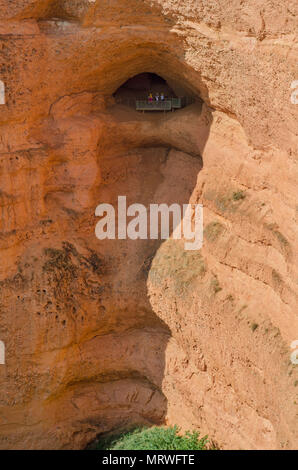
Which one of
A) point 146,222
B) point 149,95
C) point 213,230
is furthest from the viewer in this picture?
point 149,95

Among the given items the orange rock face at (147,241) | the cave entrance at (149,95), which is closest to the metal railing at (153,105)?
the cave entrance at (149,95)

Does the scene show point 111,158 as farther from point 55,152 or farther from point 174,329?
point 174,329

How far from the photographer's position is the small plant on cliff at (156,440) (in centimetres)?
1361

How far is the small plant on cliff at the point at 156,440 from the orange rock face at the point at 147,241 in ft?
0.89

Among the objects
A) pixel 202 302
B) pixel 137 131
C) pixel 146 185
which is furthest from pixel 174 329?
pixel 137 131

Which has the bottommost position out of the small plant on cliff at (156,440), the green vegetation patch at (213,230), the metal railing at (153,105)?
the small plant on cliff at (156,440)

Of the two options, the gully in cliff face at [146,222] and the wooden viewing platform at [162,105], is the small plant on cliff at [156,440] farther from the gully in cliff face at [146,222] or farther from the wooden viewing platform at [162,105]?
the wooden viewing platform at [162,105]

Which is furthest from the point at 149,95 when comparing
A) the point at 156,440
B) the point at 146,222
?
the point at 156,440

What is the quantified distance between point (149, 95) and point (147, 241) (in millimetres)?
3187

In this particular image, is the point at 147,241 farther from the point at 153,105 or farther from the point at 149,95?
the point at 149,95

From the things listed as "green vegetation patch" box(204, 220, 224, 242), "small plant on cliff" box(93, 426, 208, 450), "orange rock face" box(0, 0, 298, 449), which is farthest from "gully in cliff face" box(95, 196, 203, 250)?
"small plant on cliff" box(93, 426, 208, 450)

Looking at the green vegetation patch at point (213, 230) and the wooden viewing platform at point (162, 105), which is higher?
the wooden viewing platform at point (162, 105)

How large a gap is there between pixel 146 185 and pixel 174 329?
3.23 meters

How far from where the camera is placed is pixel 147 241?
14719 millimetres
